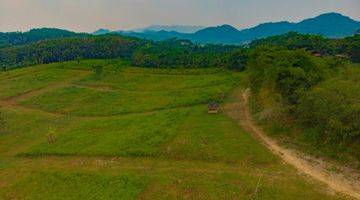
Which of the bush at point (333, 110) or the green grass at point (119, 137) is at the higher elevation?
the bush at point (333, 110)

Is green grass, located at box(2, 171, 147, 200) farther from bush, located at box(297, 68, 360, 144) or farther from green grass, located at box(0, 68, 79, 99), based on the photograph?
green grass, located at box(0, 68, 79, 99)

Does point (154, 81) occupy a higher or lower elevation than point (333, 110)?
lower

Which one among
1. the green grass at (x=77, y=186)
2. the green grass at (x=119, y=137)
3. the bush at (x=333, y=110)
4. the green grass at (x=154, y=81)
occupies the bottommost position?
the green grass at (x=77, y=186)

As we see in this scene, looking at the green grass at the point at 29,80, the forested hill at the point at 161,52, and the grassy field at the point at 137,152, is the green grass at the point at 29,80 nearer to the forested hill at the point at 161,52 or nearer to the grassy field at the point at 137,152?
the grassy field at the point at 137,152

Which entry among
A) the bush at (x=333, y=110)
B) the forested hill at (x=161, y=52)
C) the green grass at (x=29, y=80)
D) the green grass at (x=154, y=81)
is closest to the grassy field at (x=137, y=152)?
the green grass at (x=154, y=81)

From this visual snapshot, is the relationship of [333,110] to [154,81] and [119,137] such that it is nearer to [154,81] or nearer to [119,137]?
[119,137]

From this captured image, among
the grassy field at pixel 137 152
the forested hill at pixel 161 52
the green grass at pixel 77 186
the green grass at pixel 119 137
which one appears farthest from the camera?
the forested hill at pixel 161 52

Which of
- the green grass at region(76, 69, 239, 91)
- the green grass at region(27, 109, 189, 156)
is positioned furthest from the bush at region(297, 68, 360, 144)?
the green grass at region(76, 69, 239, 91)

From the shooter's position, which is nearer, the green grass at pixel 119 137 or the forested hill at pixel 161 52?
the green grass at pixel 119 137

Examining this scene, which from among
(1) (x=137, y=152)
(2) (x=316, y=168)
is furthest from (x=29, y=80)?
(2) (x=316, y=168)
